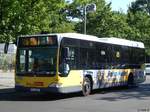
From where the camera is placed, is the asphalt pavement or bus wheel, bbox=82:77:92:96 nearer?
bus wheel, bbox=82:77:92:96

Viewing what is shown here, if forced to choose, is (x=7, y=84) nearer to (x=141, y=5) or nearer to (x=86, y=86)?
(x=86, y=86)

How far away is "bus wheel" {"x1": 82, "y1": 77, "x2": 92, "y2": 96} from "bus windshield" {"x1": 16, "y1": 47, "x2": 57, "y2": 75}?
102 inches

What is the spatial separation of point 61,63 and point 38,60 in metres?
1.02

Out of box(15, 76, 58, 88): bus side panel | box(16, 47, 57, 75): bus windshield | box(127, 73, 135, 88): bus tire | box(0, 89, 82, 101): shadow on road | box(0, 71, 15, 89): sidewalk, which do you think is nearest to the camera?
box(15, 76, 58, 88): bus side panel

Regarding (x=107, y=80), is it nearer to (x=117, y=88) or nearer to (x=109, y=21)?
(x=117, y=88)

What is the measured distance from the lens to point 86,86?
22.3 m

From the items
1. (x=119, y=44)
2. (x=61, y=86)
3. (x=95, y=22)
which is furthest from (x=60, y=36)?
(x=95, y=22)

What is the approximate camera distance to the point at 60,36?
66.9 ft

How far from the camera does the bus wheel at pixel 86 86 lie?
22.2 metres

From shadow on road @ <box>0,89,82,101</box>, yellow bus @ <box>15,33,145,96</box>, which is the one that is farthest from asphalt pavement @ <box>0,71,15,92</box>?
yellow bus @ <box>15,33,145,96</box>

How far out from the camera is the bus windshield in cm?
2016

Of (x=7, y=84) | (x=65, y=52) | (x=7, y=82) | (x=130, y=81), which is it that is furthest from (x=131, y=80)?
(x=65, y=52)

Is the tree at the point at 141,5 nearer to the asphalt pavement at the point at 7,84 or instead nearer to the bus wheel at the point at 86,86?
the asphalt pavement at the point at 7,84

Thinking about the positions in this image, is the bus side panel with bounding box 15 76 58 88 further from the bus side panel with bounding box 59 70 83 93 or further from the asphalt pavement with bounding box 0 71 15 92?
the asphalt pavement with bounding box 0 71 15 92
